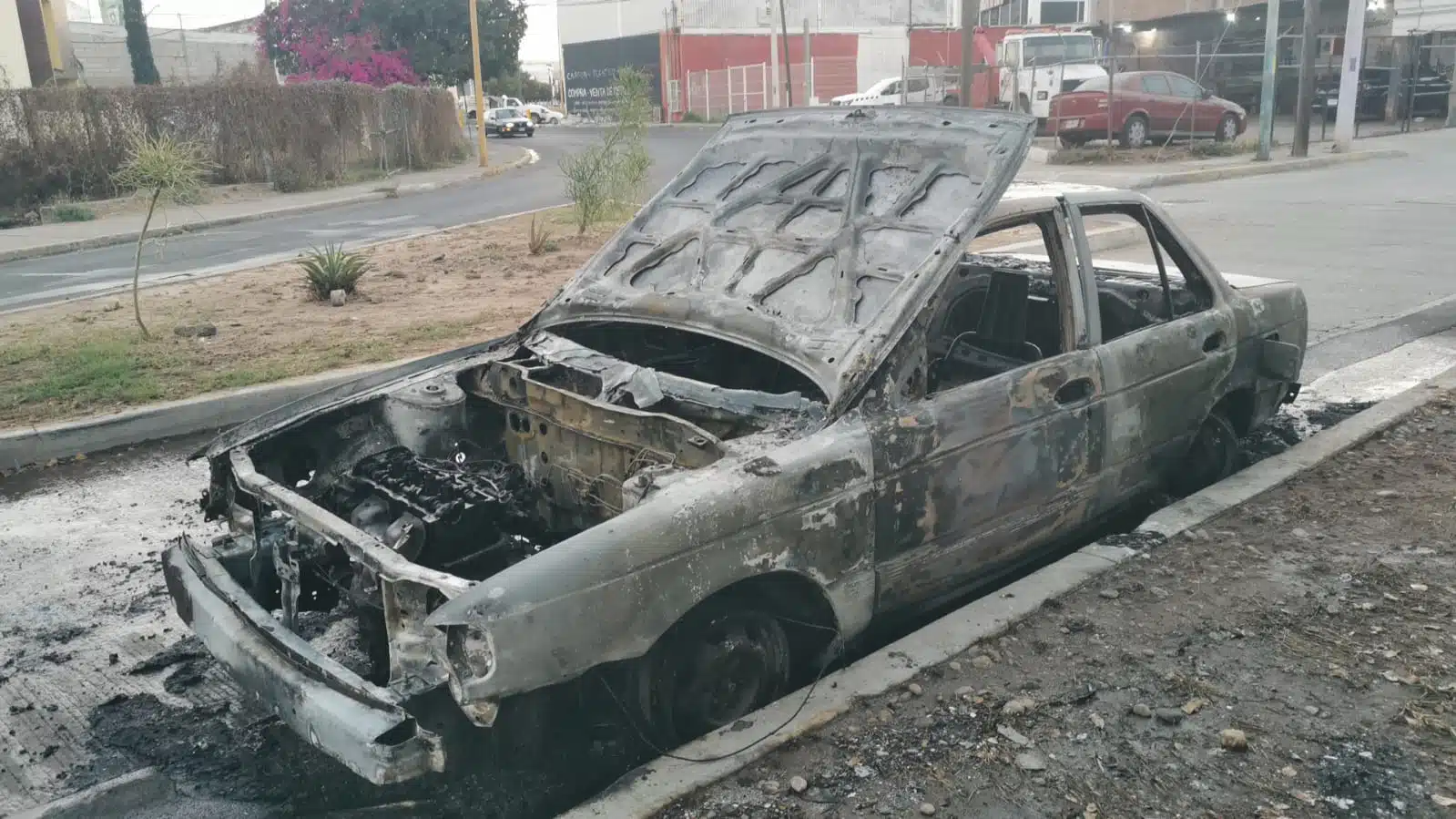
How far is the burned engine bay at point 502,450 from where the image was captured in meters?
3.50

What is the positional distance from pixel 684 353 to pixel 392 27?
3993 cm

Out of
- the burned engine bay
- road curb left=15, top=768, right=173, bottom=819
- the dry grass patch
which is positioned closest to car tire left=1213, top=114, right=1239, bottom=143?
the dry grass patch

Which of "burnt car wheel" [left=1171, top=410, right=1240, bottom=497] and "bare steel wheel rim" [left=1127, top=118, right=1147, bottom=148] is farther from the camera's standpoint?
"bare steel wheel rim" [left=1127, top=118, right=1147, bottom=148]

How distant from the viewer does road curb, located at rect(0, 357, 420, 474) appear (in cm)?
648

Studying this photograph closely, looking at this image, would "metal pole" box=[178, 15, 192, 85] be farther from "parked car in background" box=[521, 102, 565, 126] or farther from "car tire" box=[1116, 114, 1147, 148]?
"car tire" box=[1116, 114, 1147, 148]

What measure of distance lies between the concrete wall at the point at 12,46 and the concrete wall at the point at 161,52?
27.9 ft

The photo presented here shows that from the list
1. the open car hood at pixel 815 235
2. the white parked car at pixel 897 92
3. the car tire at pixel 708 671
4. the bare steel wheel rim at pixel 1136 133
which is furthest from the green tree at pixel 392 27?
the car tire at pixel 708 671

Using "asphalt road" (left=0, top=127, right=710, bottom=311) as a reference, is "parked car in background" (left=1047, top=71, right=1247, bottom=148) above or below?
above

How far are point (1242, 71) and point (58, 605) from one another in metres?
36.1

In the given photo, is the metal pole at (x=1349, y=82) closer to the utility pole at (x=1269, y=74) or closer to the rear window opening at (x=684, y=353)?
the utility pole at (x=1269, y=74)

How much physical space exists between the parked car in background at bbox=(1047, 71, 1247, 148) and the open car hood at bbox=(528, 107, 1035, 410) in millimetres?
20620

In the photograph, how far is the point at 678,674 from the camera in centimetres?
323

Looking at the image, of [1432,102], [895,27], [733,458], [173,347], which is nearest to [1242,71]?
[1432,102]

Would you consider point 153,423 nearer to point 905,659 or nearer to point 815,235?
point 815,235
